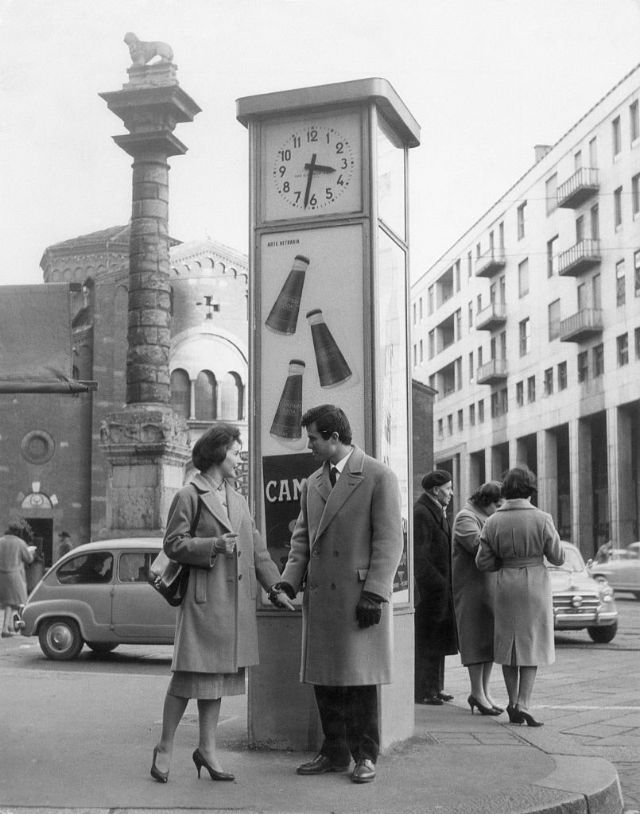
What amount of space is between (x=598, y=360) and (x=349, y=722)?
1682 inches

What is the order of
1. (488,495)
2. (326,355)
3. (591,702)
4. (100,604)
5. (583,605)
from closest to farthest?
(326,355) → (488,495) → (591,702) → (100,604) → (583,605)

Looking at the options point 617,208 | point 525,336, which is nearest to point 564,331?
point 617,208

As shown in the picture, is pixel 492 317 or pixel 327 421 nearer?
pixel 327 421

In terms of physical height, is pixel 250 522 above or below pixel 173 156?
below

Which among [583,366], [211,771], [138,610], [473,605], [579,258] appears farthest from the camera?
[583,366]

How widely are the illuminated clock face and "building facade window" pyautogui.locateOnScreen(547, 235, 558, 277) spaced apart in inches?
1811

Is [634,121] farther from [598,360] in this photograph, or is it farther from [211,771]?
[211,771]

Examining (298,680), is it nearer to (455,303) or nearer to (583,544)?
(583,544)

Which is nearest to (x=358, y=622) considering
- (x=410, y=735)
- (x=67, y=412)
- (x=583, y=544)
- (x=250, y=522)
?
(x=250, y=522)

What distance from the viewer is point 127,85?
79.4 ft

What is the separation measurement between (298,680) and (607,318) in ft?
135

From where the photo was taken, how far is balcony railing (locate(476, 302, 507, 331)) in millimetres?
59031

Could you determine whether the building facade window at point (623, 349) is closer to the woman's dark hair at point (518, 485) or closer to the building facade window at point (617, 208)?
the building facade window at point (617, 208)

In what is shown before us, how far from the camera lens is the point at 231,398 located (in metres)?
46.6
